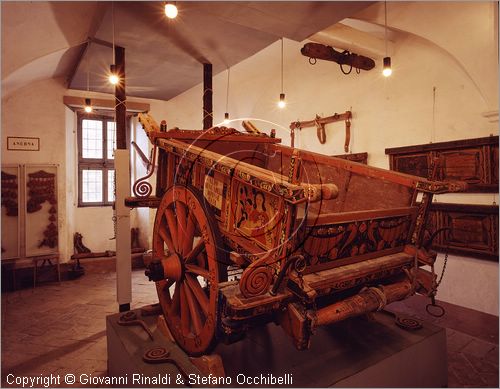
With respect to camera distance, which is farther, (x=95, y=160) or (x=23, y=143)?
(x=95, y=160)

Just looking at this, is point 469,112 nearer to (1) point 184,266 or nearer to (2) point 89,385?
(1) point 184,266

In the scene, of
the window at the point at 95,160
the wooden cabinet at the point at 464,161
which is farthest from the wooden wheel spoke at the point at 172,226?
the window at the point at 95,160

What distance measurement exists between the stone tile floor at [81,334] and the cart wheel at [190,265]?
1.47 metres

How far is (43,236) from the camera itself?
21.7ft

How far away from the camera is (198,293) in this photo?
2.27 m

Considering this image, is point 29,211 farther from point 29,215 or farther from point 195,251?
point 195,251

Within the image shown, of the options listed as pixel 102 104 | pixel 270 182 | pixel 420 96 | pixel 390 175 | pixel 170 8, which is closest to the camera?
pixel 270 182

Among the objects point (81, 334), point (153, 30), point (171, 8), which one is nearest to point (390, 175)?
point (171, 8)

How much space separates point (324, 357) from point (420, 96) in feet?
14.4

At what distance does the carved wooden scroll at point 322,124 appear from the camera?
20.3 ft

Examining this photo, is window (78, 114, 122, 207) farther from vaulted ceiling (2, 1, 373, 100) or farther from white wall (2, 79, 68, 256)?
vaulted ceiling (2, 1, 373, 100)

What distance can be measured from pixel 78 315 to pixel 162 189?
3.08 meters

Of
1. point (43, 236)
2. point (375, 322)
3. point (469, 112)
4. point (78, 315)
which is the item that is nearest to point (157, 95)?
point (43, 236)

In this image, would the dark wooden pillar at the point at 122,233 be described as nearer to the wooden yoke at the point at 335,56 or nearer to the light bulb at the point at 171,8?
the light bulb at the point at 171,8
